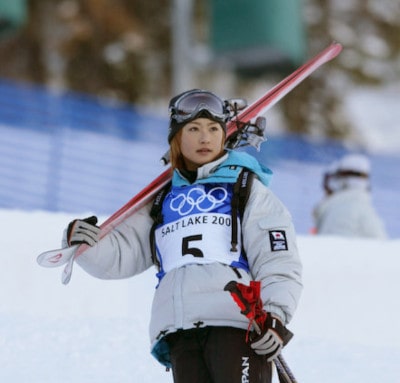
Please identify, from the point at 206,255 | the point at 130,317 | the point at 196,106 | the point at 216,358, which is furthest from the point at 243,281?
the point at 130,317

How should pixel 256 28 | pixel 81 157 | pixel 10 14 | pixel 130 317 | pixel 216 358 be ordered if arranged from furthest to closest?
pixel 256 28 → pixel 10 14 → pixel 81 157 → pixel 130 317 → pixel 216 358

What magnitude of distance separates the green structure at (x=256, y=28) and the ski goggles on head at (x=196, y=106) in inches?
439

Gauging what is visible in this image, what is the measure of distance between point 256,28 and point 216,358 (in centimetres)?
1172

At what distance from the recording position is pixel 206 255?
3156 mm

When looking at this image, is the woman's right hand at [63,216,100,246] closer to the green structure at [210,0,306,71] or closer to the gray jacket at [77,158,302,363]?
the gray jacket at [77,158,302,363]

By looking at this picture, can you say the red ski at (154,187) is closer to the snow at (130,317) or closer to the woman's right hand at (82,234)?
the woman's right hand at (82,234)

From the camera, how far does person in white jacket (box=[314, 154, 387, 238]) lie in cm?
653

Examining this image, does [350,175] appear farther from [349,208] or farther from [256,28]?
[256,28]

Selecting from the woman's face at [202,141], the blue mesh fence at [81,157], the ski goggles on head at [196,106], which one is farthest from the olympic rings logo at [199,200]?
the blue mesh fence at [81,157]

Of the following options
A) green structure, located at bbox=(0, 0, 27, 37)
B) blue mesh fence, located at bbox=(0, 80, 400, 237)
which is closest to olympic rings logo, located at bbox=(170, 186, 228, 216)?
blue mesh fence, located at bbox=(0, 80, 400, 237)

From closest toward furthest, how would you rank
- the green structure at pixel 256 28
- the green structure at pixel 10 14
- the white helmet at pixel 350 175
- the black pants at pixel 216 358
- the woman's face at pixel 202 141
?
the black pants at pixel 216 358 → the woman's face at pixel 202 141 → the white helmet at pixel 350 175 → the green structure at pixel 10 14 → the green structure at pixel 256 28

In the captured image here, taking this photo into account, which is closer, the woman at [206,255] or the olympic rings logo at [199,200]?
the woman at [206,255]

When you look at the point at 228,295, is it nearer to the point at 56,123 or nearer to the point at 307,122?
the point at 56,123

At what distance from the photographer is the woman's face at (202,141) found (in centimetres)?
334
